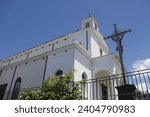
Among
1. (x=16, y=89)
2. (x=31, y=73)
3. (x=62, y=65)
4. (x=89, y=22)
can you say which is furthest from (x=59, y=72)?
(x=89, y=22)

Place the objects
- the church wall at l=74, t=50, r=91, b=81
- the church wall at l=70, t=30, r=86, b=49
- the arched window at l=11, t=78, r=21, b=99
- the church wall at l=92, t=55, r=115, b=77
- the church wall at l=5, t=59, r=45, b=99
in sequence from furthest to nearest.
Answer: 1. the church wall at l=70, t=30, r=86, b=49
2. the arched window at l=11, t=78, r=21, b=99
3. the church wall at l=92, t=55, r=115, b=77
4. the church wall at l=5, t=59, r=45, b=99
5. the church wall at l=74, t=50, r=91, b=81

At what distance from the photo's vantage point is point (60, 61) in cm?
1412

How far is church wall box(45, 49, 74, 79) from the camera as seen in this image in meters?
13.4

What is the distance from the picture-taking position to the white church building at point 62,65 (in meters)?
13.8

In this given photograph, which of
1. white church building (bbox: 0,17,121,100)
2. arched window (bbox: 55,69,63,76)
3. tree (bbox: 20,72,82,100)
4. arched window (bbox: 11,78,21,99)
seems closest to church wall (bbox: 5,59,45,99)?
white church building (bbox: 0,17,121,100)

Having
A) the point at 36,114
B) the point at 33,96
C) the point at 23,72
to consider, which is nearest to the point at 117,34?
the point at 33,96

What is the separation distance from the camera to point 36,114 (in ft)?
15.9

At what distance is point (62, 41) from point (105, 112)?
740 inches

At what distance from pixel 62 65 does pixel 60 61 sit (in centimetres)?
54

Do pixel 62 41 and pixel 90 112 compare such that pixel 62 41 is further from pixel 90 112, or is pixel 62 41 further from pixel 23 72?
pixel 90 112

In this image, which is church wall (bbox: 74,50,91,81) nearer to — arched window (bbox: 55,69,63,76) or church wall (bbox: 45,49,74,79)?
church wall (bbox: 45,49,74,79)

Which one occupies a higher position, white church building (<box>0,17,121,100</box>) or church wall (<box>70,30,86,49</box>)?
church wall (<box>70,30,86,49</box>)

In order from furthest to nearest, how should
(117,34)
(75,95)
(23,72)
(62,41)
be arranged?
(62,41), (23,72), (117,34), (75,95)

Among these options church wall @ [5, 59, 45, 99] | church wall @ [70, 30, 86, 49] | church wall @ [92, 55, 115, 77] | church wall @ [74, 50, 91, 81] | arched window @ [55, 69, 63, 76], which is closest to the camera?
church wall @ [74, 50, 91, 81]
